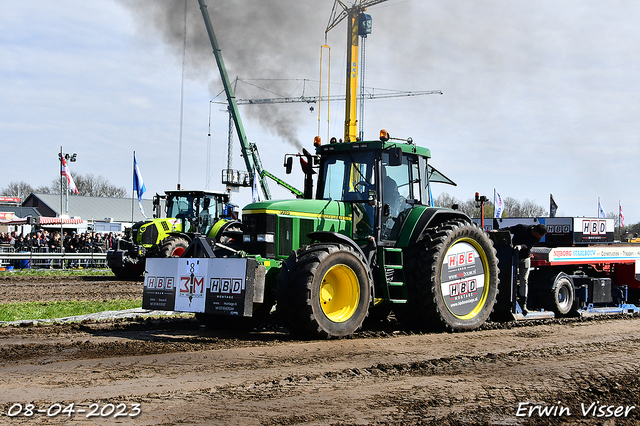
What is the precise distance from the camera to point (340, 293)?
8.38m

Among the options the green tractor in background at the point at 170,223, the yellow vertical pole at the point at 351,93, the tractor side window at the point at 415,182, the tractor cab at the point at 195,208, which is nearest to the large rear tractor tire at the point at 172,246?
the green tractor in background at the point at 170,223

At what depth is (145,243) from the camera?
19094 mm

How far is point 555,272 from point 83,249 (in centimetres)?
2278

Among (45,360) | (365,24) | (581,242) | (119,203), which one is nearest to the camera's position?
(45,360)

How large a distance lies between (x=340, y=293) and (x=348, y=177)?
77.6 inches

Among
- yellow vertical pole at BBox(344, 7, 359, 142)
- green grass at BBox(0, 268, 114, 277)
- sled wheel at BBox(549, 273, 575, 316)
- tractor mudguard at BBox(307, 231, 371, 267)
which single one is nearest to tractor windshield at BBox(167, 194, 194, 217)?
green grass at BBox(0, 268, 114, 277)

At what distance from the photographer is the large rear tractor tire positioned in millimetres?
17266

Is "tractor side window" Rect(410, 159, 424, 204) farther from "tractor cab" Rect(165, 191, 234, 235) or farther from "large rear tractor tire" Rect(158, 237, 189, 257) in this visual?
"tractor cab" Rect(165, 191, 234, 235)

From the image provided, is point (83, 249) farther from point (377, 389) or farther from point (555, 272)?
point (377, 389)

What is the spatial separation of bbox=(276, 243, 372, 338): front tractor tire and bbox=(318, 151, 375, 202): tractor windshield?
1377mm

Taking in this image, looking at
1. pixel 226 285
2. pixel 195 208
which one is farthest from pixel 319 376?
pixel 195 208

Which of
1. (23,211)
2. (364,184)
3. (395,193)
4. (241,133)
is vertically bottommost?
(395,193)

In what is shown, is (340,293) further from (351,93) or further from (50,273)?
(351,93)

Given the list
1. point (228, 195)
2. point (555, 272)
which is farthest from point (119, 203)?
point (555, 272)
